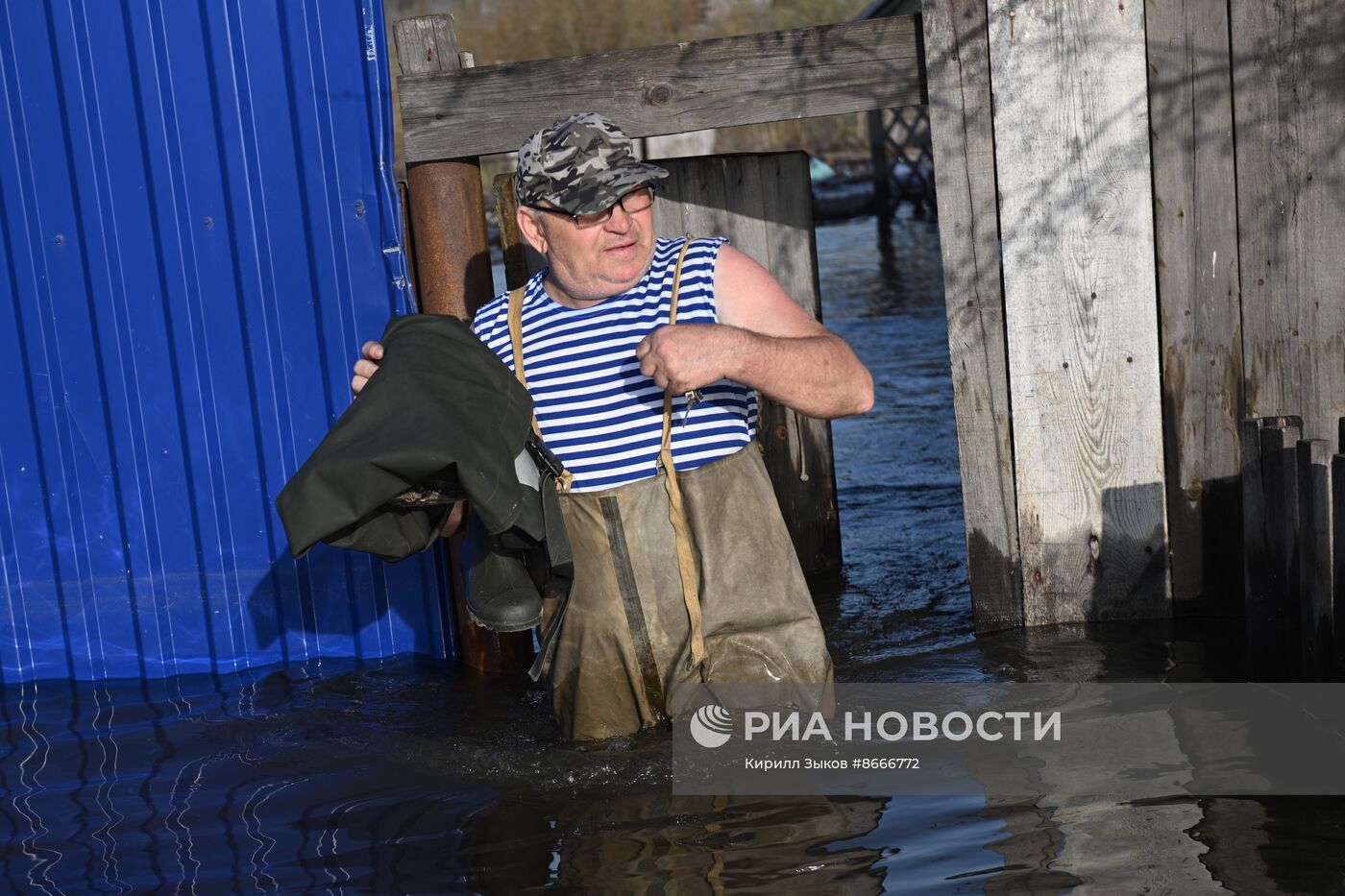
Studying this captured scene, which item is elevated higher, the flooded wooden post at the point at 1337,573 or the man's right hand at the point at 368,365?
the man's right hand at the point at 368,365

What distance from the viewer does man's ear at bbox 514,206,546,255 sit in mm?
3830

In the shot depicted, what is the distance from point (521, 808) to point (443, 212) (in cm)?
217

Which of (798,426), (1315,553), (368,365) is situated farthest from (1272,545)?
(368,365)

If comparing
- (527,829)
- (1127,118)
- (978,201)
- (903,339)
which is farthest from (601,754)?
(903,339)

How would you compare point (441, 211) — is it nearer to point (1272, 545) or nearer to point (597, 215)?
point (597, 215)

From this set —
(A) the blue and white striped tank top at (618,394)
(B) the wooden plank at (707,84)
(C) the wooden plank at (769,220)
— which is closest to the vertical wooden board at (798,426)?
(C) the wooden plank at (769,220)

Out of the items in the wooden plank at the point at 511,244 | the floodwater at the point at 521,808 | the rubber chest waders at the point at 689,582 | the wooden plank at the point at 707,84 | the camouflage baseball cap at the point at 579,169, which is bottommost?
the floodwater at the point at 521,808

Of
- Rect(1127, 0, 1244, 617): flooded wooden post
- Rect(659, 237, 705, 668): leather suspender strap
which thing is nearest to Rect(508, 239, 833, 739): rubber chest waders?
Rect(659, 237, 705, 668): leather suspender strap

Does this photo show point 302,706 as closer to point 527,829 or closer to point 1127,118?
point 527,829

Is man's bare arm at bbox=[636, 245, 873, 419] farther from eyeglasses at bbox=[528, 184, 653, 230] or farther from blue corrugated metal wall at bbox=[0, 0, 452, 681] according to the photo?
blue corrugated metal wall at bbox=[0, 0, 452, 681]

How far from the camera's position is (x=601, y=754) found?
14.0ft

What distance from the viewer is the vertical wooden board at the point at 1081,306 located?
16.0ft

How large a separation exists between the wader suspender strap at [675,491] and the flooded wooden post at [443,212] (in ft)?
3.95

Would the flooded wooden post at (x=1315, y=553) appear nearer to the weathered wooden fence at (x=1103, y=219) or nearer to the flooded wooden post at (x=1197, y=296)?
the weathered wooden fence at (x=1103, y=219)
